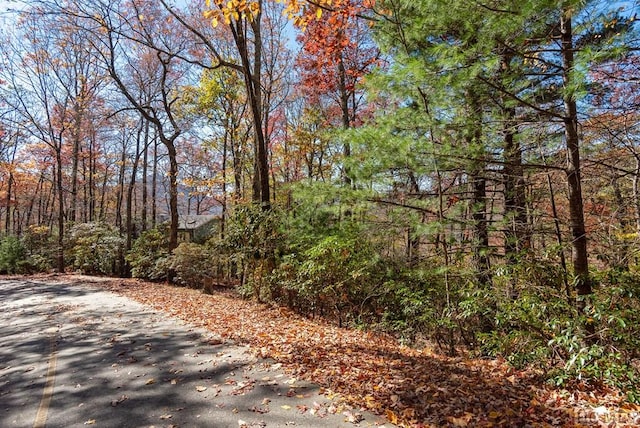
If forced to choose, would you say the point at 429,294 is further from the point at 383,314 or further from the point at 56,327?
the point at 56,327

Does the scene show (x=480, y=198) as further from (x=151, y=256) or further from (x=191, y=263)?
(x=151, y=256)

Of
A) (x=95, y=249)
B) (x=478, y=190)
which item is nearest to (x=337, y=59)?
(x=478, y=190)

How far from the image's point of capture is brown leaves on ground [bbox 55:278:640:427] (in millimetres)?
3473

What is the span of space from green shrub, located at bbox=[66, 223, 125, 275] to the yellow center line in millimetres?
13330

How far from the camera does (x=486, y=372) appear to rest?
466 cm

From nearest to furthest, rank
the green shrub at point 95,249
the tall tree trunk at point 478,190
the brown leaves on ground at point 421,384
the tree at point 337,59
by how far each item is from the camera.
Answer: the brown leaves on ground at point 421,384, the tall tree trunk at point 478,190, the tree at point 337,59, the green shrub at point 95,249

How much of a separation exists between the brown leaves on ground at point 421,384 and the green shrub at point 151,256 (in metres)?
9.25

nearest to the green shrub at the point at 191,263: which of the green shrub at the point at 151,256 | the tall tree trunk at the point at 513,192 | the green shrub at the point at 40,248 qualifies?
the green shrub at the point at 151,256

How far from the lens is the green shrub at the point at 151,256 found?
50.0 ft

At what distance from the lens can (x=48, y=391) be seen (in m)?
4.50

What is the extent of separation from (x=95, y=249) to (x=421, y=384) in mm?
19029

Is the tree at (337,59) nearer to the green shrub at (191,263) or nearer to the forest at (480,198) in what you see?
the forest at (480,198)

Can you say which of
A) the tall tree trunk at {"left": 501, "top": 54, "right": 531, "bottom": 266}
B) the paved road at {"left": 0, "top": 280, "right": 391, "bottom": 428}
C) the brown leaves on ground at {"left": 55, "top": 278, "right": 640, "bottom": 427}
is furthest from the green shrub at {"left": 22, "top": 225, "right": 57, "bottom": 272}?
the tall tree trunk at {"left": 501, "top": 54, "right": 531, "bottom": 266}

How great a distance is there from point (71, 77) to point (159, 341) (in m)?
19.1
